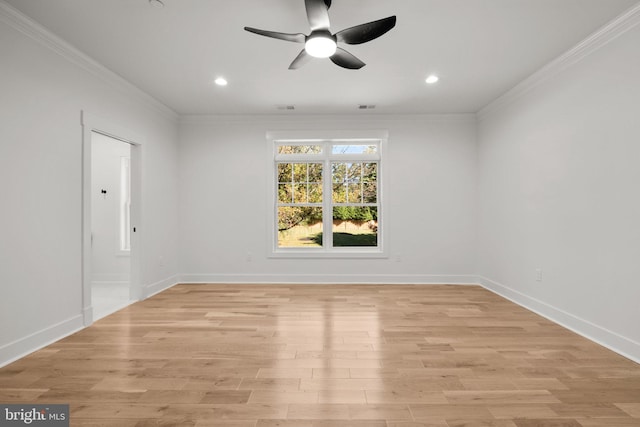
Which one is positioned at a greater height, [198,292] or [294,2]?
[294,2]

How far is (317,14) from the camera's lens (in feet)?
7.27

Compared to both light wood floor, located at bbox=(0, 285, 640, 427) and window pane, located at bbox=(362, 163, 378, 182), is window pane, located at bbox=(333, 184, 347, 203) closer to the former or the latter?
window pane, located at bbox=(362, 163, 378, 182)

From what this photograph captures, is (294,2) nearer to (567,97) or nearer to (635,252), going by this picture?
(567,97)

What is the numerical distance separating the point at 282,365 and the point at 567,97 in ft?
12.3

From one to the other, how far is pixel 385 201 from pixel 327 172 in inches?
42.5

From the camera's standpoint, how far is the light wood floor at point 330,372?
1834 mm

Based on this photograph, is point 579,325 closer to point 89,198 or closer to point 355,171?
point 355,171

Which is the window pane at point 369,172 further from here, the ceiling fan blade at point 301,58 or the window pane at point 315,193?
the ceiling fan blade at point 301,58

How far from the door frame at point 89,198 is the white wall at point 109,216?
53.3 inches

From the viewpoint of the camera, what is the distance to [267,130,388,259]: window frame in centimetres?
529

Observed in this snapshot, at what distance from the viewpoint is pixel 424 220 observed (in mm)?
5250

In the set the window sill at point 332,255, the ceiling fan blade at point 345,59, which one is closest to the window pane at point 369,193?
the window sill at point 332,255

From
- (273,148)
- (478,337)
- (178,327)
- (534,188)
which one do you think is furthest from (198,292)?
(534,188)

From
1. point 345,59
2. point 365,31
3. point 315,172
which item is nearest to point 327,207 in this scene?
point 315,172
